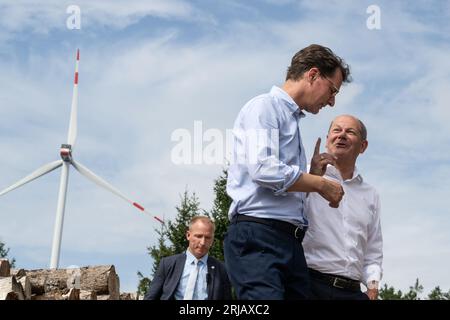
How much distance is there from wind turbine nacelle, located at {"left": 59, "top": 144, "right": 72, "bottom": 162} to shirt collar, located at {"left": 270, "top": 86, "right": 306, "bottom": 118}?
2802cm

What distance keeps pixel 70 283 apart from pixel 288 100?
27.5 ft

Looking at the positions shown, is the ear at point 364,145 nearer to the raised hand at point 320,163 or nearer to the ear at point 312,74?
the raised hand at point 320,163

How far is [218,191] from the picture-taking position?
2725cm

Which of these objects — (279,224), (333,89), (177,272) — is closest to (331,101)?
(333,89)

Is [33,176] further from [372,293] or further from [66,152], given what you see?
[372,293]

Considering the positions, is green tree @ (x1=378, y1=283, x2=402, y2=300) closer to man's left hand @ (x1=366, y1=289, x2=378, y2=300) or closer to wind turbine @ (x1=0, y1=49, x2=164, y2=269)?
wind turbine @ (x1=0, y1=49, x2=164, y2=269)

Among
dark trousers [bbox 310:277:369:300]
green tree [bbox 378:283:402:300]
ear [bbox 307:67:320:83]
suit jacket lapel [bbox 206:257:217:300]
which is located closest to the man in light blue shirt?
ear [bbox 307:67:320:83]

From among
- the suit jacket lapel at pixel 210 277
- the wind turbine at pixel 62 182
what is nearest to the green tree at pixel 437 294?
the wind turbine at pixel 62 182

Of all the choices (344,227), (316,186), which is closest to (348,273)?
(344,227)

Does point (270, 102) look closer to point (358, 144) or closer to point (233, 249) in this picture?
point (233, 249)

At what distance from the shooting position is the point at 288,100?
463 cm

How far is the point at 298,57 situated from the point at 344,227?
1.33 meters

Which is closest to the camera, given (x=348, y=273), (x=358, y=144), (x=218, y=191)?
(x=348, y=273)

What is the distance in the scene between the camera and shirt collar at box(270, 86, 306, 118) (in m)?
4.62
